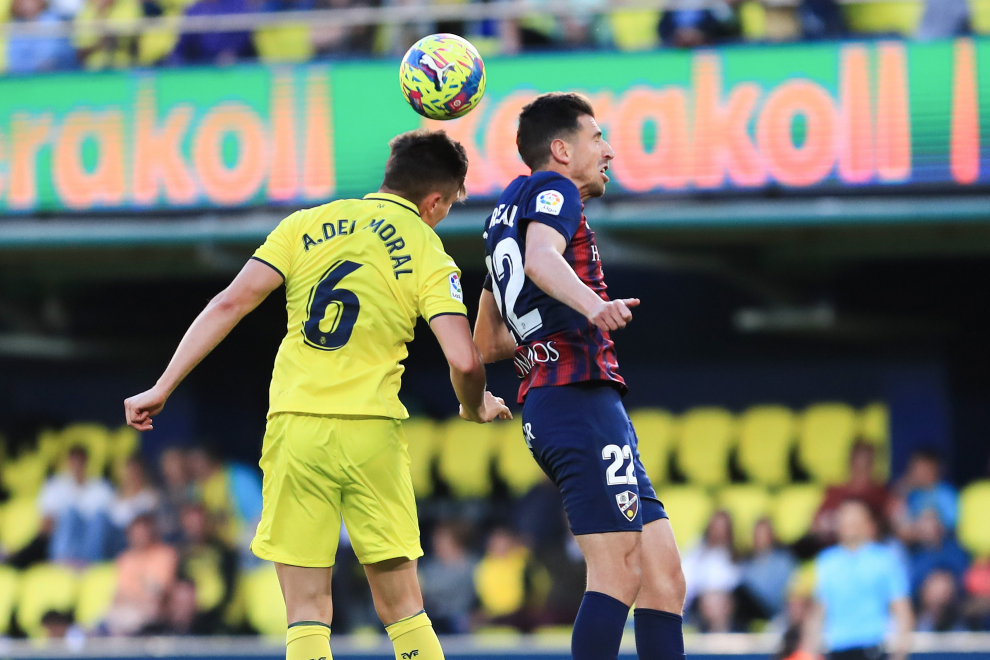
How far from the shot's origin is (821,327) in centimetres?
1184

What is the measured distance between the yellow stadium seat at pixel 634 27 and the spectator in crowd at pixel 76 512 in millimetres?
5855

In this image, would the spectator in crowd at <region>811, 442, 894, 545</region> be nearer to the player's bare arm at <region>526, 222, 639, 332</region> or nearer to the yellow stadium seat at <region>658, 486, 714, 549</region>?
the yellow stadium seat at <region>658, 486, 714, 549</region>

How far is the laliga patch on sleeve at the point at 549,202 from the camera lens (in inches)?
168

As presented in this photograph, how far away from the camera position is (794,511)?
10.6 meters

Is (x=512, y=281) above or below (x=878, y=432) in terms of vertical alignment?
above

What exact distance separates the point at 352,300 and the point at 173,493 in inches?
304

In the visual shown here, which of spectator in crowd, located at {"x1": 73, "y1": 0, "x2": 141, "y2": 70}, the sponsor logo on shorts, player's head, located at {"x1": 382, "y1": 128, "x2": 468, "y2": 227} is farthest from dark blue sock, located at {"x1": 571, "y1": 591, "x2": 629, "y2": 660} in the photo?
spectator in crowd, located at {"x1": 73, "y1": 0, "x2": 141, "y2": 70}

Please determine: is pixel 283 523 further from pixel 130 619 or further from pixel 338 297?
pixel 130 619

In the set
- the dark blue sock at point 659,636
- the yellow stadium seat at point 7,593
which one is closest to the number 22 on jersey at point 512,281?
the dark blue sock at point 659,636

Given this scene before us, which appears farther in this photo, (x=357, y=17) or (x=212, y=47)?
(x=212, y=47)

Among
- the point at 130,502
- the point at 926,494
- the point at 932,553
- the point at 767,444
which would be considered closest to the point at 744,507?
the point at 767,444

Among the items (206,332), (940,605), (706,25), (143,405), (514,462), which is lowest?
(940,605)

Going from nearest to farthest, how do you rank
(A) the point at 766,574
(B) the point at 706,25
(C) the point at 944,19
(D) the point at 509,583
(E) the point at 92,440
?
(C) the point at 944,19
(A) the point at 766,574
(B) the point at 706,25
(D) the point at 509,583
(E) the point at 92,440

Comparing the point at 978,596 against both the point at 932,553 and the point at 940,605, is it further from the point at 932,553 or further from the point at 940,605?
the point at 932,553
